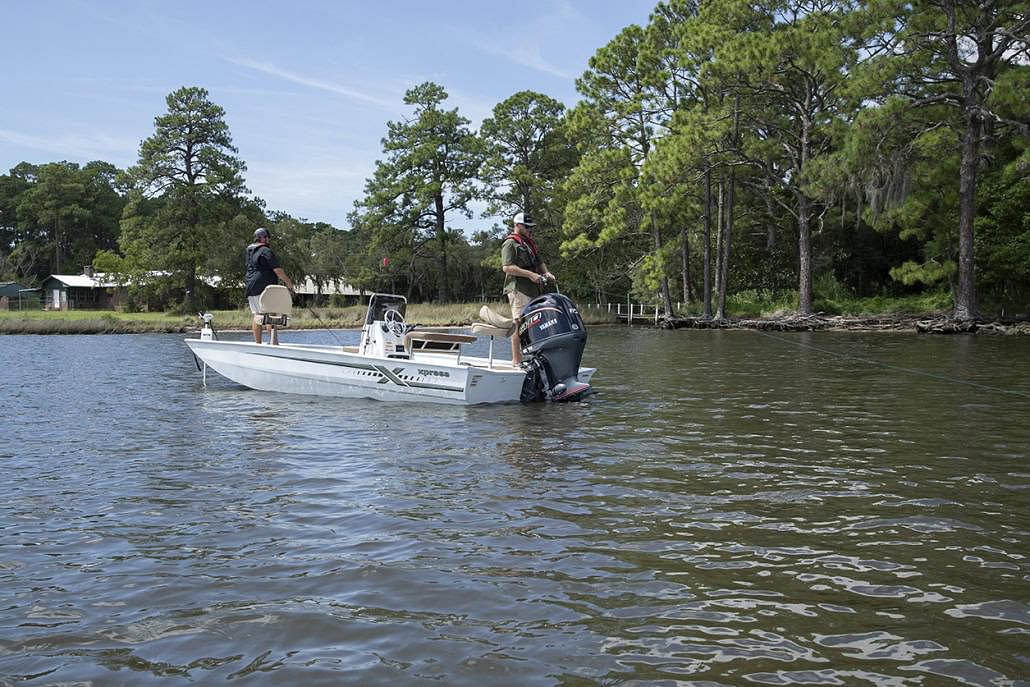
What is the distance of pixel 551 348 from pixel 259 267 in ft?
17.2

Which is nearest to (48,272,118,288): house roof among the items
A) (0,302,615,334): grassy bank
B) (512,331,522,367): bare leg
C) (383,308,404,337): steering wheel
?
(0,302,615,334): grassy bank

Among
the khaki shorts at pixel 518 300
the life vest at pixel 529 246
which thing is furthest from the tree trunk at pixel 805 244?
the khaki shorts at pixel 518 300

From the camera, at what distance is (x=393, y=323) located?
12898 millimetres

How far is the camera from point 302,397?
13.4 meters

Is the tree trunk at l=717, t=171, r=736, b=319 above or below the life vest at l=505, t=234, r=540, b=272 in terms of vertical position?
above

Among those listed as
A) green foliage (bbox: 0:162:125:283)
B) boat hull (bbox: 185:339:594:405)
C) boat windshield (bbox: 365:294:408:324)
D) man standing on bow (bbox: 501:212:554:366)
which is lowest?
boat hull (bbox: 185:339:594:405)

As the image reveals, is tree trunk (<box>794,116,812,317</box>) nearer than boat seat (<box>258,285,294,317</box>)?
No

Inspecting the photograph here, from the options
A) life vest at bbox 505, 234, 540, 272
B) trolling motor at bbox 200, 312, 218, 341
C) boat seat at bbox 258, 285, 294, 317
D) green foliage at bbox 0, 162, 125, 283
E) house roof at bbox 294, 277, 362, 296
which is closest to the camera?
life vest at bbox 505, 234, 540, 272

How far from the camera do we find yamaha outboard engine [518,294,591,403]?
11703 mm

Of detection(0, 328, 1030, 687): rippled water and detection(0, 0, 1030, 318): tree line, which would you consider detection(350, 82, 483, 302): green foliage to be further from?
detection(0, 328, 1030, 687): rippled water

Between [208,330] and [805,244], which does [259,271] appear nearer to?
[208,330]

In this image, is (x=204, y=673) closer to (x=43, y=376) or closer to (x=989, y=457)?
(x=989, y=457)

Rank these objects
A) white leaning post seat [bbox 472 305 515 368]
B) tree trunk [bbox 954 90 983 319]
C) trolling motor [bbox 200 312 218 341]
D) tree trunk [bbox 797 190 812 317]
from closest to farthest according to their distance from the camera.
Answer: white leaning post seat [bbox 472 305 515 368] < trolling motor [bbox 200 312 218 341] < tree trunk [bbox 954 90 983 319] < tree trunk [bbox 797 190 812 317]

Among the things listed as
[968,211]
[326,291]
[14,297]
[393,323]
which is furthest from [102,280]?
[393,323]
